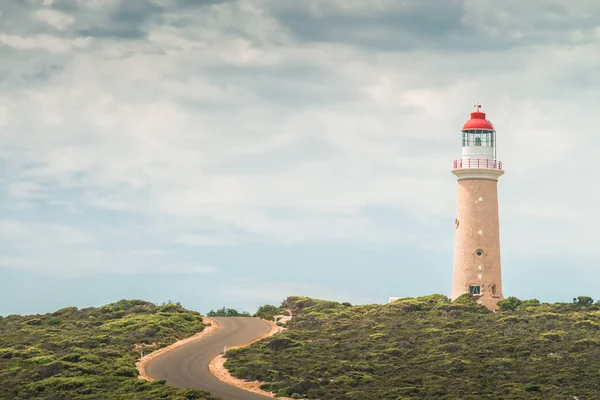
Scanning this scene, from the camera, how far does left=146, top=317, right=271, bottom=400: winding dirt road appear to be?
52406 mm

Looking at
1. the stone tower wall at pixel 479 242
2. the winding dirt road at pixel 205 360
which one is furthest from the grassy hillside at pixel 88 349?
the stone tower wall at pixel 479 242

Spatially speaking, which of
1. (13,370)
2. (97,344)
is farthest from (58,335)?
(13,370)

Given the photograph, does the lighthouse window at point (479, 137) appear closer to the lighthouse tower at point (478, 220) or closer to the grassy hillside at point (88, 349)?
the lighthouse tower at point (478, 220)

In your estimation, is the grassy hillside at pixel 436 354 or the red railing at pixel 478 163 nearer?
the grassy hillside at pixel 436 354

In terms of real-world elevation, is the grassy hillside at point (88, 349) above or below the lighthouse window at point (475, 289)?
below

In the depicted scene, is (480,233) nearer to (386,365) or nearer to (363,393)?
(386,365)

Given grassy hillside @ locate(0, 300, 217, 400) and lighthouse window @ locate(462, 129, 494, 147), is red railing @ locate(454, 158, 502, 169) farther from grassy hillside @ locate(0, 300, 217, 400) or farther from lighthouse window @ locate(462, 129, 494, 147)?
grassy hillside @ locate(0, 300, 217, 400)

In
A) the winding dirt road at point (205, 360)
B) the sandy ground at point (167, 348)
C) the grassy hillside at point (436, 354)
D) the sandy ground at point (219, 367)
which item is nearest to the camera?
the grassy hillside at point (436, 354)

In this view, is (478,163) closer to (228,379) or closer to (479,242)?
(479,242)

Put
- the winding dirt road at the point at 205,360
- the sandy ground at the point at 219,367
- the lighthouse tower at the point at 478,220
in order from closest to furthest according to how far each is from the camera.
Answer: the winding dirt road at the point at 205,360 → the sandy ground at the point at 219,367 → the lighthouse tower at the point at 478,220

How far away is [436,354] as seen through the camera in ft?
189

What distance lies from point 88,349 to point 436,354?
22.3m

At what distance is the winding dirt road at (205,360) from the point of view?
172ft

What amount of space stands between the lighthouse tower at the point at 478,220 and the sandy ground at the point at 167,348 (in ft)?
62.2
